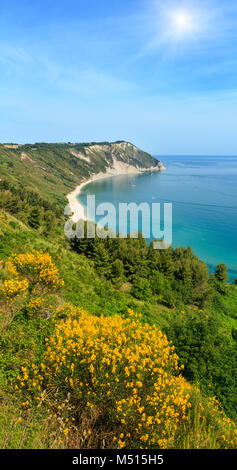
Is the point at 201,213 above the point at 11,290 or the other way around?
the other way around

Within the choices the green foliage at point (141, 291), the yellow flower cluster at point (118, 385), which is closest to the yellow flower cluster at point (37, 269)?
the yellow flower cluster at point (118, 385)

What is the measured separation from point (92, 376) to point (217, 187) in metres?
189

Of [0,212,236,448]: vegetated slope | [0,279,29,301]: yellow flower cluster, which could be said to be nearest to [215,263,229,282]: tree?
[0,212,236,448]: vegetated slope

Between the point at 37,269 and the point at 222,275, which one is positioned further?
the point at 222,275

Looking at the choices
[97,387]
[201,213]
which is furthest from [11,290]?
[201,213]

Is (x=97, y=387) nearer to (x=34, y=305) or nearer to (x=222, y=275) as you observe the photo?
(x=34, y=305)

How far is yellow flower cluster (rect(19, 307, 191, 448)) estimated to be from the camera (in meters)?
5.60

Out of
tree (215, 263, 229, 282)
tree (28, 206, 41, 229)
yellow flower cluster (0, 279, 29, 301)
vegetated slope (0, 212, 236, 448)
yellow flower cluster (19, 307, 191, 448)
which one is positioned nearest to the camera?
vegetated slope (0, 212, 236, 448)

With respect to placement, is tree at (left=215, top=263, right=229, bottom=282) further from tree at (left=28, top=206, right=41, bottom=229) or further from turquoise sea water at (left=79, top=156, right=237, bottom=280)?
tree at (left=28, top=206, right=41, bottom=229)

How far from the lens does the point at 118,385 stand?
19.8 ft

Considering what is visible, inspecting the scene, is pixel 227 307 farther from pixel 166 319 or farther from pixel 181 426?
pixel 181 426

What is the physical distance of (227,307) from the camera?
39938mm

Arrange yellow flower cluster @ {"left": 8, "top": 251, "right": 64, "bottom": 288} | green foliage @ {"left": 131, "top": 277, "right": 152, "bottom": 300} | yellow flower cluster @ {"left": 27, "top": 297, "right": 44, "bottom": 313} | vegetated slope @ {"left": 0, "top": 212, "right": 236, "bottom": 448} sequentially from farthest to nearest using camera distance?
green foliage @ {"left": 131, "top": 277, "right": 152, "bottom": 300} < yellow flower cluster @ {"left": 8, "top": 251, "right": 64, "bottom": 288} < yellow flower cluster @ {"left": 27, "top": 297, "right": 44, "bottom": 313} < vegetated slope @ {"left": 0, "top": 212, "right": 236, "bottom": 448}

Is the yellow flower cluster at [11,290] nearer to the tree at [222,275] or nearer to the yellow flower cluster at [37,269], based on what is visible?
the yellow flower cluster at [37,269]
